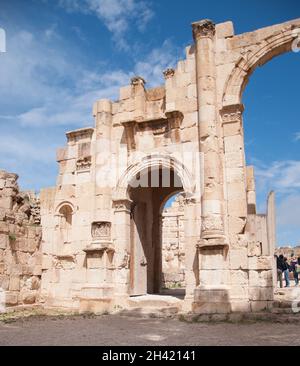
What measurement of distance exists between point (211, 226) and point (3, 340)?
4775 mm

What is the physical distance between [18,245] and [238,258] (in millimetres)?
5833

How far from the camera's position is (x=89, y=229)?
36.8ft

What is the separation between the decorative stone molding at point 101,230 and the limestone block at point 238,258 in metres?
3.20

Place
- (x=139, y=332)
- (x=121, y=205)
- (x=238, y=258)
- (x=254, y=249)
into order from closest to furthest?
(x=139, y=332), (x=254, y=249), (x=238, y=258), (x=121, y=205)

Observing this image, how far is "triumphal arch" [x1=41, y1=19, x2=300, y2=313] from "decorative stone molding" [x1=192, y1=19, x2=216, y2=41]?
34 millimetres

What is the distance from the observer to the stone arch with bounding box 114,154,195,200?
9.91m

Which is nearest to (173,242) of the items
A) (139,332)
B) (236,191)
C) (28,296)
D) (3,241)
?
(28,296)

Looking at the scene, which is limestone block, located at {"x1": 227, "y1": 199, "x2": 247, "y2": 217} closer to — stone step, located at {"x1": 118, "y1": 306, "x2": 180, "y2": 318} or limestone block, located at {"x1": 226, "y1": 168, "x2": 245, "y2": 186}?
limestone block, located at {"x1": 226, "y1": 168, "x2": 245, "y2": 186}

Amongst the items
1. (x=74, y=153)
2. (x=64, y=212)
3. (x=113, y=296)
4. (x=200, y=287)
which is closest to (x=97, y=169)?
(x=74, y=153)

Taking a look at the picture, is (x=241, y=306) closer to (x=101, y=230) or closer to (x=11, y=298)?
(x=101, y=230)

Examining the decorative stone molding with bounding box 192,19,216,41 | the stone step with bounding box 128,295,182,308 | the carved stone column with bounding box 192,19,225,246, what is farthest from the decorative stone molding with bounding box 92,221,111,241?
the decorative stone molding with bounding box 192,19,216,41

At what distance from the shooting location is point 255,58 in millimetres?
9859
